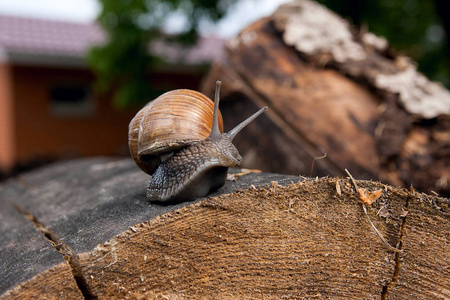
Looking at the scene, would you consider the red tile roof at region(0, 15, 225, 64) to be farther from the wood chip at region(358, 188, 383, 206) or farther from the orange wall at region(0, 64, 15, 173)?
the wood chip at region(358, 188, 383, 206)

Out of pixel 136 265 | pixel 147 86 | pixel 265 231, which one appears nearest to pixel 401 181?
pixel 265 231

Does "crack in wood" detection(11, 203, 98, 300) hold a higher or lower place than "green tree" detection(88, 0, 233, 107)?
lower

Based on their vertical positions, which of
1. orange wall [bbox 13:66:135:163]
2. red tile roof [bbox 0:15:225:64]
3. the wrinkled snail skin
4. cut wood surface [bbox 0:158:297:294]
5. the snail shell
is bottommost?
orange wall [bbox 13:66:135:163]

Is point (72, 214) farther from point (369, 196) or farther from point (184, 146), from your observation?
point (369, 196)

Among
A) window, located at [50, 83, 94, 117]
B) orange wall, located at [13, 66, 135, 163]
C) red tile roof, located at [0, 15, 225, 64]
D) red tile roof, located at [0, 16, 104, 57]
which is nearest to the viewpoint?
red tile roof, located at [0, 15, 225, 64]

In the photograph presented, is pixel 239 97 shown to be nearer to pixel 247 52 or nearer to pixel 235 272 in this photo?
pixel 247 52

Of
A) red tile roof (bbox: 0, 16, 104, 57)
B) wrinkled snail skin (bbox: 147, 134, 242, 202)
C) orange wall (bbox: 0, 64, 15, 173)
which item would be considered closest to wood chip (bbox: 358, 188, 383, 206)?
wrinkled snail skin (bbox: 147, 134, 242, 202)

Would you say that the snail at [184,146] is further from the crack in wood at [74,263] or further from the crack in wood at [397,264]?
the crack in wood at [397,264]

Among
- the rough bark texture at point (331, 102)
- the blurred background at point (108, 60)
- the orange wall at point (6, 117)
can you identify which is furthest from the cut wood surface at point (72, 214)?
the orange wall at point (6, 117)
